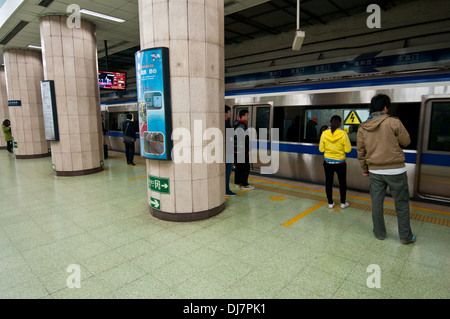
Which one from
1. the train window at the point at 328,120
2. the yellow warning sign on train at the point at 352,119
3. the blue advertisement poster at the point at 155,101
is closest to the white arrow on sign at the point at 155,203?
the blue advertisement poster at the point at 155,101

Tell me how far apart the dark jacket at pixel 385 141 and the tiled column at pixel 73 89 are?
24.0 ft

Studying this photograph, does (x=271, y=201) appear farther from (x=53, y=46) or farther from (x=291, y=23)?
(x=291, y=23)

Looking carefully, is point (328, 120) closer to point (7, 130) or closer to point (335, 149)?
point (335, 149)

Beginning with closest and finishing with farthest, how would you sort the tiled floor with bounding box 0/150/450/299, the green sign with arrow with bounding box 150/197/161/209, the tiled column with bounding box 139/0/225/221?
1. the tiled floor with bounding box 0/150/450/299
2. the tiled column with bounding box 139/0/225/221
3. the green sign with arrow with bounding box 150/197/161/209

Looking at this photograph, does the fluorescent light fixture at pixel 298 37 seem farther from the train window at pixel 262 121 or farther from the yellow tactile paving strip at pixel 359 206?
the yellow tactile paving strip at pixel 359 206

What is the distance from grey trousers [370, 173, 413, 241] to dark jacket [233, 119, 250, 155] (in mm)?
2842

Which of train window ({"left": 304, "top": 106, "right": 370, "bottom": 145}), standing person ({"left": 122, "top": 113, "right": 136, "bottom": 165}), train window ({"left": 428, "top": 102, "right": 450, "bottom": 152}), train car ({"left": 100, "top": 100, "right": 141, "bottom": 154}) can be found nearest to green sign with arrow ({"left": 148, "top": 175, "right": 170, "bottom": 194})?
train window ({"left": 304, "top": 106, "right": 370, "bottom": 145})

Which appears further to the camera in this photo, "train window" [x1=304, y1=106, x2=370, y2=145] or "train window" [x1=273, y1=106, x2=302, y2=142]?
"train window" [x1=273, y1=106, x2=302, y2=142]

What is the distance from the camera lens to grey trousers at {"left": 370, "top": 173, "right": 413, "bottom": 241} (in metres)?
3.28

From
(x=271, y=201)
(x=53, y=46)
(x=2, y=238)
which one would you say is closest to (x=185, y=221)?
(x=271, y=201)

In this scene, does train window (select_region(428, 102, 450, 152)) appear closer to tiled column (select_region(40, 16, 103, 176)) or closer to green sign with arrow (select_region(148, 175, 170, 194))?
green sign with arrow (select_region(148, 175, 170, 194))

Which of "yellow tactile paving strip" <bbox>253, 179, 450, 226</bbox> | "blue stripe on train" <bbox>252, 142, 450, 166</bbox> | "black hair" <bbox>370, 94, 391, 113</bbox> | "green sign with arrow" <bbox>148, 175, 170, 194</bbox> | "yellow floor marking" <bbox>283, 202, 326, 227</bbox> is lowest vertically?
"yellow floor marking" <bbox>283, 202, 326, 227</bbox>

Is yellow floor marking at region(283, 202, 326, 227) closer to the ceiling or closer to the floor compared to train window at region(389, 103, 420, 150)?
closer to the floor

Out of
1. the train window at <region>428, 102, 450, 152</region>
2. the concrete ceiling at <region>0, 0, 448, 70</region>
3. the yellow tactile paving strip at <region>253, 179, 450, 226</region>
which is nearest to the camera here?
the yellow tactile paving strip at <region>253, 179, 450, 226</region>
